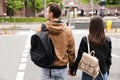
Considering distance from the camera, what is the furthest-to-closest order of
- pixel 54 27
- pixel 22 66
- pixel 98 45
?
pixel 22 66
pixel 98 45
pixel 54 27

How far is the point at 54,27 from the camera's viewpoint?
561 cm

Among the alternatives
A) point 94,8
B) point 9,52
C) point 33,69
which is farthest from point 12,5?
point 33,69

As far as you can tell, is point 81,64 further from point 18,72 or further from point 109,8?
point 109,8

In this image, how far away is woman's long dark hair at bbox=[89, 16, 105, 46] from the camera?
570 cm

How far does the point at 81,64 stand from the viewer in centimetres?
580

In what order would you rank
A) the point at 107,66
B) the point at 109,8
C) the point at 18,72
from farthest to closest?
the point at 109,8
the point at 18,72
the point at 107,66

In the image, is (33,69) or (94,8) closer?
(33,69)

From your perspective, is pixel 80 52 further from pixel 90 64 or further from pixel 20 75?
pixel 20 75

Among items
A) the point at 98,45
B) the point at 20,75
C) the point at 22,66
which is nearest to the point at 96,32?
the point at 98,45

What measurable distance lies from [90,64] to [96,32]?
438 mm

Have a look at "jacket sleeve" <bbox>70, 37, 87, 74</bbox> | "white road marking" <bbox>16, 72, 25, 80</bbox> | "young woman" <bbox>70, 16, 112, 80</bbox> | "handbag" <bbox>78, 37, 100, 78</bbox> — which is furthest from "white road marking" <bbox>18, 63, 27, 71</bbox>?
"handbag" <bbox>78, 37, 100, 78</bbox>

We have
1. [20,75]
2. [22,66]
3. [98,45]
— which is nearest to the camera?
[98,45]

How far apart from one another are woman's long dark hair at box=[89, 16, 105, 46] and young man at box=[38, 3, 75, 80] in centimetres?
30

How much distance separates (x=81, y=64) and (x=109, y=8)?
81.4m
